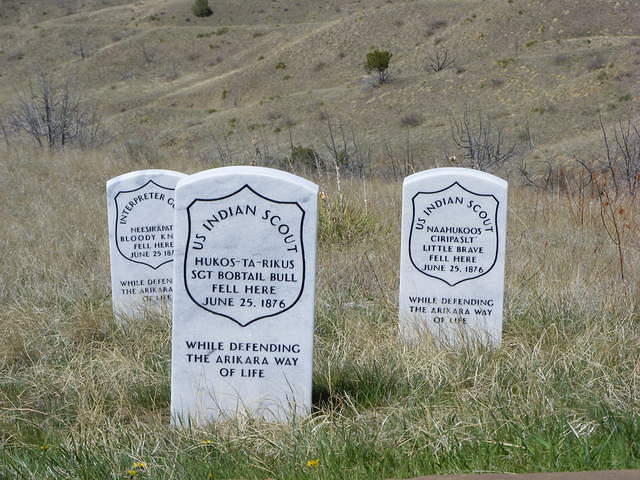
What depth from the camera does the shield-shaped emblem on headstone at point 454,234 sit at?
4988mm

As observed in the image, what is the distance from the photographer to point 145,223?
5.74 m

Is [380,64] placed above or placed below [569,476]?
above

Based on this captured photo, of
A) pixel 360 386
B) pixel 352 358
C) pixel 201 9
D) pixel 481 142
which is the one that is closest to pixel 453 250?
pixel 352 358

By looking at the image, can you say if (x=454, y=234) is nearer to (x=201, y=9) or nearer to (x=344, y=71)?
(x=344, y=71)

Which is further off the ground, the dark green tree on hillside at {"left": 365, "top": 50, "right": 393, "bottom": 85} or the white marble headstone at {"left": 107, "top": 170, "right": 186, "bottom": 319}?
the dark green tree on hillside at {"left": 365, "top": 50, "right": 393, "bottom": 85}

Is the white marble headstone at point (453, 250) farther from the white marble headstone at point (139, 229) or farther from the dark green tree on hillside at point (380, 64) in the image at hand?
the dark green tree on hillside at point (380, 64)

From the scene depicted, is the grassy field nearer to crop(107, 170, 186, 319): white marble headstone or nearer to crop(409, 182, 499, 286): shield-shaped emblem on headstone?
crop(107, 170, 186, 319): white marble headstone

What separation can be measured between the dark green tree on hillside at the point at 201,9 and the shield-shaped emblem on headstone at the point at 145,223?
69778 millimetres

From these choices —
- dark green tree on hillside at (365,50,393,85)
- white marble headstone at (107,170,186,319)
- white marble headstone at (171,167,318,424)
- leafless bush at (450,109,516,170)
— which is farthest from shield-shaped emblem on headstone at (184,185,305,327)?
dark green tree on hillside at (365,50,393,85)

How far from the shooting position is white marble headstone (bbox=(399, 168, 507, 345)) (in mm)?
4980

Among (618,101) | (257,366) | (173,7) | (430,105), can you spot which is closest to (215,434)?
(257,366)

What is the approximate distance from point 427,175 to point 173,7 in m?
74.8

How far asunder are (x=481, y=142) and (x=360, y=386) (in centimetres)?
1691

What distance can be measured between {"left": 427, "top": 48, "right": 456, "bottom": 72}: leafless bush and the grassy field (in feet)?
119
